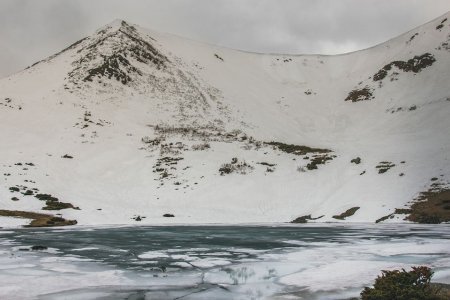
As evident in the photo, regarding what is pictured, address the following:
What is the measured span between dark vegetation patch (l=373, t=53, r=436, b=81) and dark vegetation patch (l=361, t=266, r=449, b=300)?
8295cm

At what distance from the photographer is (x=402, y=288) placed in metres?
7.41

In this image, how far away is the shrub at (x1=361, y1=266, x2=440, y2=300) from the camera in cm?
721

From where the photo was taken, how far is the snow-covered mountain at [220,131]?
3700 centimetres

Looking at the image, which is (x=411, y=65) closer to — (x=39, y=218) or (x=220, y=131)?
(x=220, y=131)

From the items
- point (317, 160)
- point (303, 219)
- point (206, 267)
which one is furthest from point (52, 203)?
point (317, 160)

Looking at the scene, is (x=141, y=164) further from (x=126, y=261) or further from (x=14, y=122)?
(x=126, y=261)

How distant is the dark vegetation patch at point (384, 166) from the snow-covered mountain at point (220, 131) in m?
0.33

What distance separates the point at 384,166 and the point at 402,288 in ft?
118

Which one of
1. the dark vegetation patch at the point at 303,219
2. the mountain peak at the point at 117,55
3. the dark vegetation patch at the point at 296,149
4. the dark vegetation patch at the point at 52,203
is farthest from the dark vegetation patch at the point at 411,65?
the dark vegetation patch at the point at 52,203

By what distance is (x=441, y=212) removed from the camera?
3022 cm

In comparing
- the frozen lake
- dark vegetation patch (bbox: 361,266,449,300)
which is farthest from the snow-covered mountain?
dark vegetation patch (bbox: 361,266,449,300)

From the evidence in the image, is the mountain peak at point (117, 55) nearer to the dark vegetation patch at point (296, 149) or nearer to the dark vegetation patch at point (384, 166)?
the dark vegetation patch at point (296, 149)

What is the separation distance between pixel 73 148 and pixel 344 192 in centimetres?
3097

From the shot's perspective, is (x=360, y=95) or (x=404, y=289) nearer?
(x=404, y=289)
